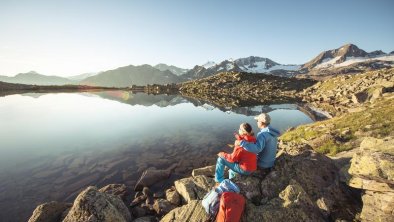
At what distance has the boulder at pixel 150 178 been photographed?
16.5m

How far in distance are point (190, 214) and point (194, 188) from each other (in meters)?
3.56

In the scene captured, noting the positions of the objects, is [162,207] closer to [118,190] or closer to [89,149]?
[118,190]

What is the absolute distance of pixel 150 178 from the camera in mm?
17156

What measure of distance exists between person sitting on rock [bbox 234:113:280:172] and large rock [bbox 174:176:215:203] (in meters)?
3.07

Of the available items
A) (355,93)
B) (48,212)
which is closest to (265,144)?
(48,212)

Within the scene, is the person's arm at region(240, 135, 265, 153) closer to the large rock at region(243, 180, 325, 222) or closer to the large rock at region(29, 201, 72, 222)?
the large rock at region(243, 180, 325, 222)

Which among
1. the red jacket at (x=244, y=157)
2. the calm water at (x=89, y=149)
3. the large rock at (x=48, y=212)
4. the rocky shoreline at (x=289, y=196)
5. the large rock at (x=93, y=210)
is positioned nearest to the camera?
the rocky shoreline at (x=289, y=196)

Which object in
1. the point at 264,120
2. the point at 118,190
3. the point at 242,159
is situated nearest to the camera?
the point at 242,159

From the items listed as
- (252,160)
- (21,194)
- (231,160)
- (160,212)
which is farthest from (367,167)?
(21,194)

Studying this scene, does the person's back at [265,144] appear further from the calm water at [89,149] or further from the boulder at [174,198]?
the calm water at [89,149]

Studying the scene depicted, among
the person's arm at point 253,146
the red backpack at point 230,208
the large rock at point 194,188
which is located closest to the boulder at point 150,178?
the large rock at point 194,188

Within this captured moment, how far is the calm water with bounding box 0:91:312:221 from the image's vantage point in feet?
54.7

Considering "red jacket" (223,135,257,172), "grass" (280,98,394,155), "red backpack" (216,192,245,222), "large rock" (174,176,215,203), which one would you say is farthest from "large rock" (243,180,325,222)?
"grass" (280,98,394,155)

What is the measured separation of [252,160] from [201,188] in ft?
11.5
